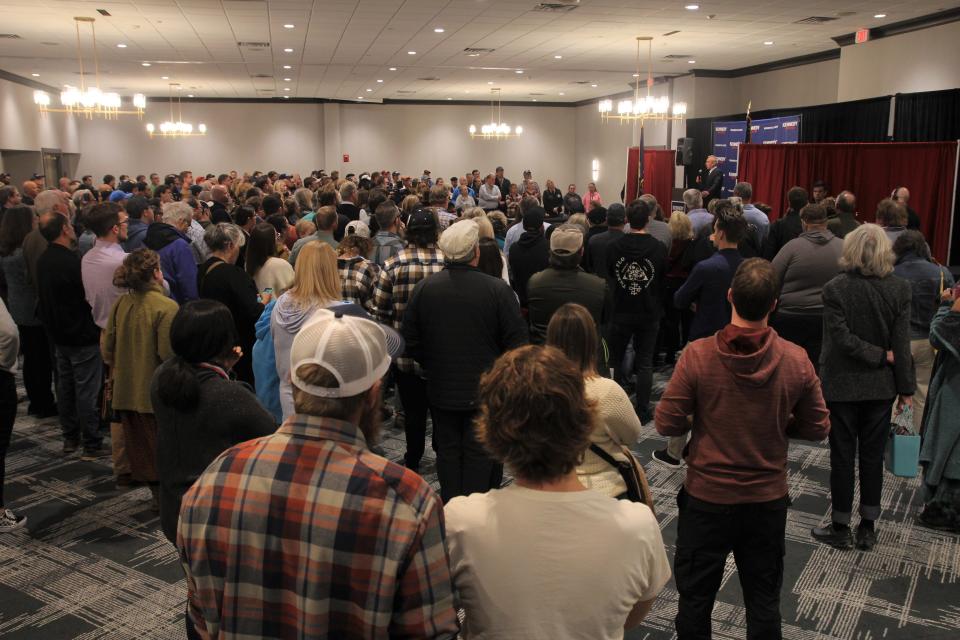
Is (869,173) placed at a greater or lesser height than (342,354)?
greater

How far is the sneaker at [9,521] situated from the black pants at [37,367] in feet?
6.10

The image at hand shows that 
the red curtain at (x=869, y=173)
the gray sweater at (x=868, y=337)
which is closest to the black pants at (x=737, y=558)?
the gray sweater at (x=868, y=337)

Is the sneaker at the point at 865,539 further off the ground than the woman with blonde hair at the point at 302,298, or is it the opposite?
the woman with blonde hair at the point at 302,298

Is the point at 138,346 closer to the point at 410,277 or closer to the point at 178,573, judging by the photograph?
the point at 178,573

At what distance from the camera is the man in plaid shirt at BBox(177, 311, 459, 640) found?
4.18 feet

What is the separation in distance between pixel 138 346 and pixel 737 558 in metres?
2.77

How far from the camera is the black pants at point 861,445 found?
337 centimetres

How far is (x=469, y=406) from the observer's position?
3.10 meters

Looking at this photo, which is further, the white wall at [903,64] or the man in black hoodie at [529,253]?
the white wall at [903,64]

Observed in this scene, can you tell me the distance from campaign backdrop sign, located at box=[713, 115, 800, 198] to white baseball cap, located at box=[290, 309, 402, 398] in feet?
39.9

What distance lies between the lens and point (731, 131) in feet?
47.0

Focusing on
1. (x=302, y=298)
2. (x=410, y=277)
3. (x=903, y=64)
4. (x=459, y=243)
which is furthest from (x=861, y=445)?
(x=903, y=64)

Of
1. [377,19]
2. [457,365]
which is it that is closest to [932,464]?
[457,365]

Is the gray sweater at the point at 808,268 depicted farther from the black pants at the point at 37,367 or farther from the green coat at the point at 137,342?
the black pants at the point at 37,367
